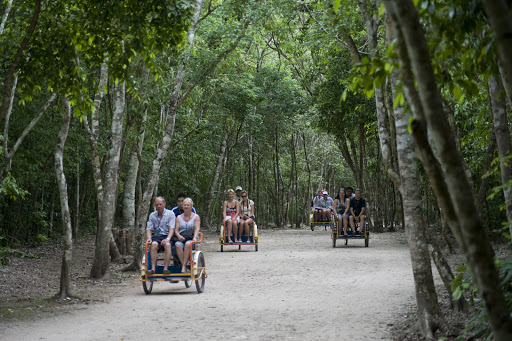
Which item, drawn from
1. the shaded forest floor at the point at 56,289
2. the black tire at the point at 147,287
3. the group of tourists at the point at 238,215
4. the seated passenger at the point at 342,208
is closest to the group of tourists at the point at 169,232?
the black tire at the point at 147,287

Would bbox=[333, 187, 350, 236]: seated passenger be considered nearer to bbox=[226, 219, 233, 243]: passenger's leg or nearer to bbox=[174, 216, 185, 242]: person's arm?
bbox=[226, 219, 233, 243]: passenger's leg

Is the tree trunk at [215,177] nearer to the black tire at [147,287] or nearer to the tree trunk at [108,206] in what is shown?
the tree trunk at [108,206]

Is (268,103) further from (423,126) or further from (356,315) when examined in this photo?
(423,126)

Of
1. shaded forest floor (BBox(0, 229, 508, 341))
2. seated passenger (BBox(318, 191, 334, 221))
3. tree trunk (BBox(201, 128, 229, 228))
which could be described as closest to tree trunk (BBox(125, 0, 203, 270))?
shaded forest floor (BBox(0, 229, 508, 341))

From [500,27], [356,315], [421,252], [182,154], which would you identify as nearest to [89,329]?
[356,315]

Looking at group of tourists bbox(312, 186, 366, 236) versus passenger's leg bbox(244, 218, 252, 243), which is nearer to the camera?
group of tourists bbox(312, 186, 366, 236)

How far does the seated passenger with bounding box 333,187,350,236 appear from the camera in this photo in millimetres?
17203

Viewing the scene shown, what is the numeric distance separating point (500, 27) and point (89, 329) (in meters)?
6.08

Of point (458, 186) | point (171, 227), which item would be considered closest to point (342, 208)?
point (171, 227)

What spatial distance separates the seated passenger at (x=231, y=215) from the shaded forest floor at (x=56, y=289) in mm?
4132

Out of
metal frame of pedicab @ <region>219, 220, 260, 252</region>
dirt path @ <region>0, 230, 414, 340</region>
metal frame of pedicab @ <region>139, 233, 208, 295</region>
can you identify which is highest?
metal frame of pedicab @ <region>219, 220, 260, 252</region>

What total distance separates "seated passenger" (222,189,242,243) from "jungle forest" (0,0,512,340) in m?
2.84

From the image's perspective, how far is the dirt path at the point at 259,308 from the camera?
265 inches

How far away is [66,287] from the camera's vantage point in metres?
9.37
